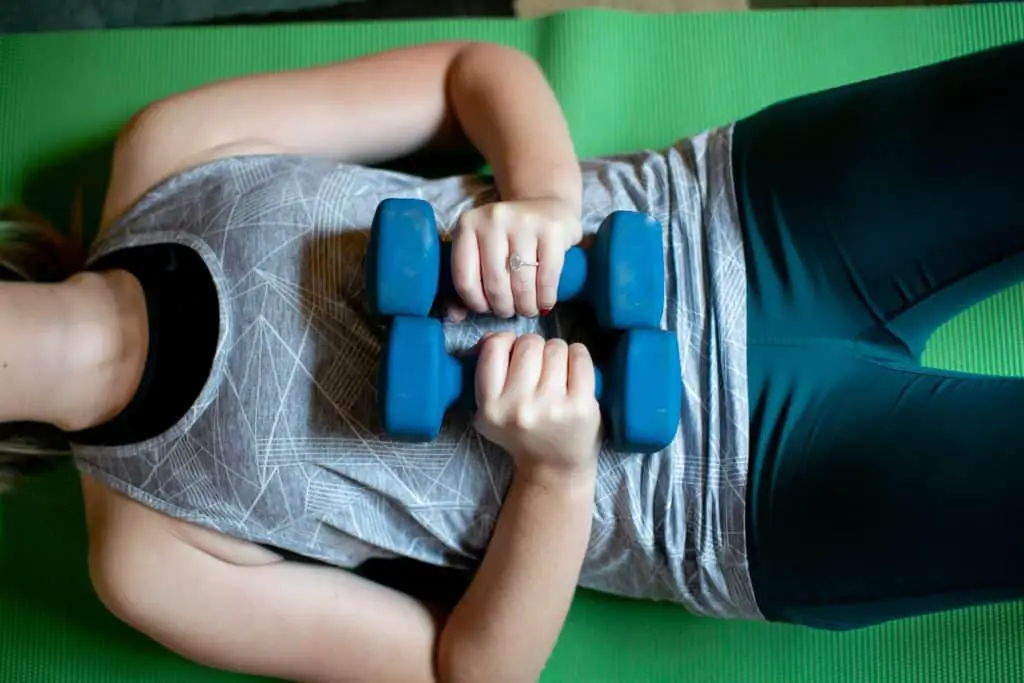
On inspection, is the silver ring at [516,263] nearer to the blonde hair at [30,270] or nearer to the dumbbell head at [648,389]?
the dumbbell head at [648,389]

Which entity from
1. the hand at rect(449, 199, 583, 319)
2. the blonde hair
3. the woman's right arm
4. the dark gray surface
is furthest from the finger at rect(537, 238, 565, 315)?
the dark gray surface

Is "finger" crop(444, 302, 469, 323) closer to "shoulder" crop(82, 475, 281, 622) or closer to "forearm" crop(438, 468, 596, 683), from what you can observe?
"forearm" crop(438, 468, 596, 683)

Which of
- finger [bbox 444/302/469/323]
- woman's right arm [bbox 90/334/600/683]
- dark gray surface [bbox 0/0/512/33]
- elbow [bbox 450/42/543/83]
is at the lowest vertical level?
woman's right arm [bbox 90/334/600/683]

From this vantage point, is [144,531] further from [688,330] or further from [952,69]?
[952,69]

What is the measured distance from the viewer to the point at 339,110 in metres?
0.84

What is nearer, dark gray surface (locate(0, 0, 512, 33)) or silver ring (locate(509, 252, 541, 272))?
silver ring (locate(509, 252, 541, 272))

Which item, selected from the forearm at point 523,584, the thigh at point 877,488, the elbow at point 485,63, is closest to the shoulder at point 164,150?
the elbow at point 485,63

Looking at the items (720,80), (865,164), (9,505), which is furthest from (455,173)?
(9,505)

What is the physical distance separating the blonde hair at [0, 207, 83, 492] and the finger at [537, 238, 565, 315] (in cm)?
49

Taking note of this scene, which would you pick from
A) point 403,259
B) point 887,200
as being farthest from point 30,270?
point 887,200

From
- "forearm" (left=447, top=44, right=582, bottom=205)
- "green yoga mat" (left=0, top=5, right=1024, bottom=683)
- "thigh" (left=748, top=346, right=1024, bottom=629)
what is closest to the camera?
"thigh" (left=748, top=346, right=1024, bottom=629)

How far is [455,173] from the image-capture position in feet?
3.24

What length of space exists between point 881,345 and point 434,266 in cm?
40

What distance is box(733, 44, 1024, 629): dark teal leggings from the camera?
0.66 m
